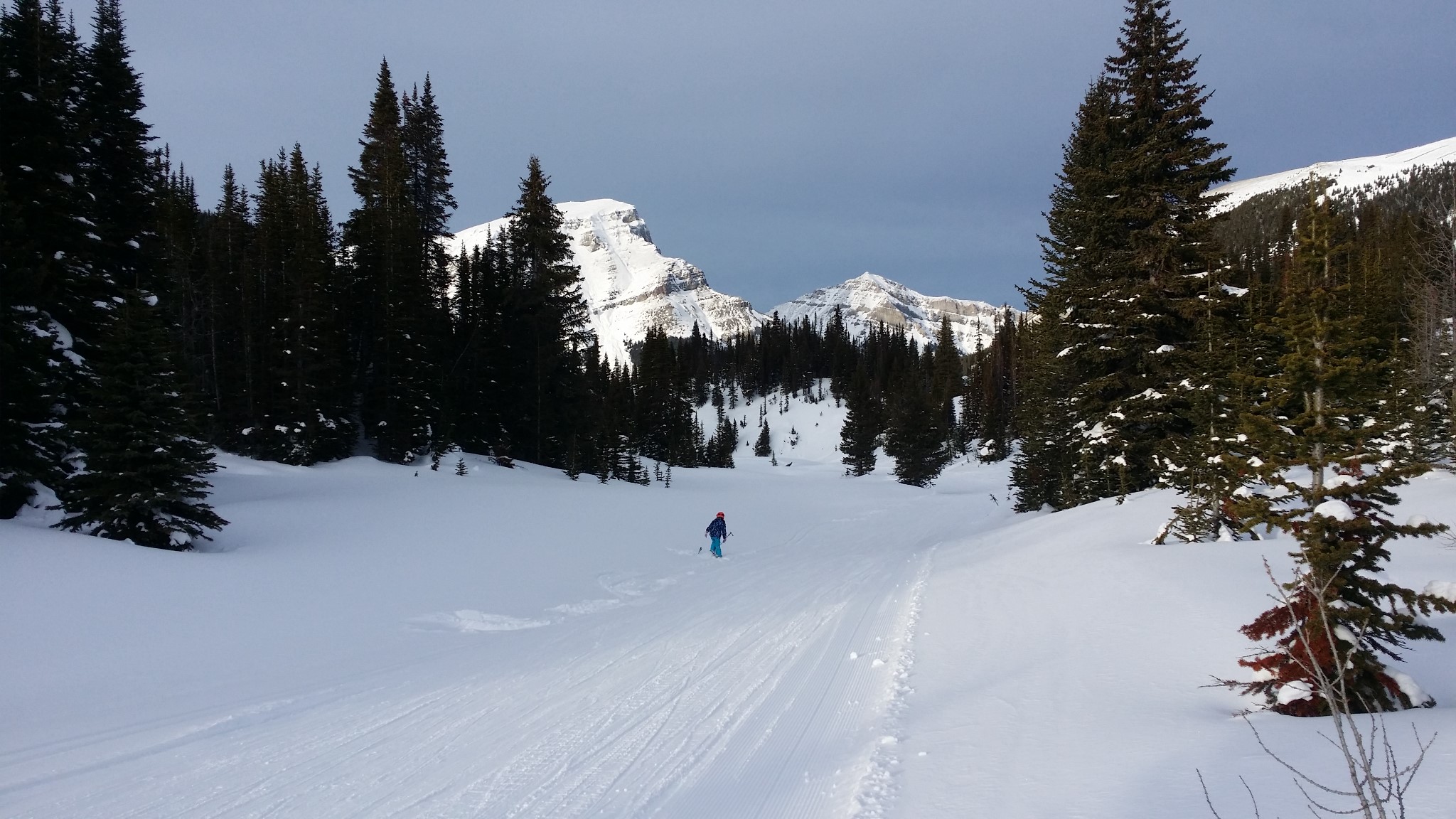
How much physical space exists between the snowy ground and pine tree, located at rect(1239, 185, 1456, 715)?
19.5 inches

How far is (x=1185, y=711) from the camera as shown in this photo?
5.27m

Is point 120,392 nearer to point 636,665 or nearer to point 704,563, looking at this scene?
point 636,665

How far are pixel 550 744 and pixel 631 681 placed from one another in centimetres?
172

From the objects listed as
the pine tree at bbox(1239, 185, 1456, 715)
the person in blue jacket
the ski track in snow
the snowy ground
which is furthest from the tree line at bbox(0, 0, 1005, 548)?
the pine tree at bbox(1239, 185, 1456, 715)

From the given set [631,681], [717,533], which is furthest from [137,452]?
[717,533]

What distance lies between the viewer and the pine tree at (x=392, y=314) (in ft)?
87.6

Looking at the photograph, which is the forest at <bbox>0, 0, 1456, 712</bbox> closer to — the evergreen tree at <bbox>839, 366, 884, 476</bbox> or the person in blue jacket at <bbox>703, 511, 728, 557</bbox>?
the person in blue jacket at <bbox>703, 511, 728, 557</bbox>

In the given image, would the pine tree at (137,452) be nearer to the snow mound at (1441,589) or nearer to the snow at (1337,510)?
the snow at (1337,510)

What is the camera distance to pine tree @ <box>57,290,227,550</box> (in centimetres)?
1082

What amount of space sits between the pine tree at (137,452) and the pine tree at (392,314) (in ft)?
50.0

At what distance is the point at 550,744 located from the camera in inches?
220

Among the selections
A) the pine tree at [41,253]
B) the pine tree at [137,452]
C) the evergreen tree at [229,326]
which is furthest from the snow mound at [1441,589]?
the evergreen tree at [229,326]

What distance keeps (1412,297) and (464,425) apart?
44.4m

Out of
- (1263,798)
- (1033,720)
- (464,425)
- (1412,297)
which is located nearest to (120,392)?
(1033,720)
